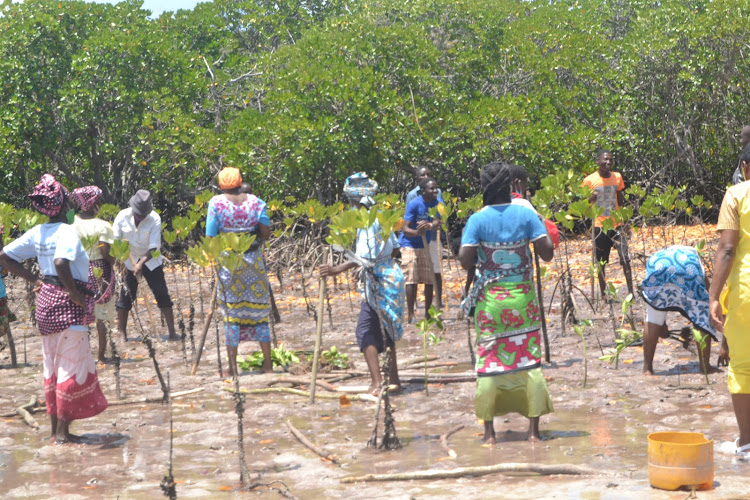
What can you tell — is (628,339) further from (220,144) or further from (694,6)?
(694,6)

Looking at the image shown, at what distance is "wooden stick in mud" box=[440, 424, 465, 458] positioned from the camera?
562 cm

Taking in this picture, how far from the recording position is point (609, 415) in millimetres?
6496

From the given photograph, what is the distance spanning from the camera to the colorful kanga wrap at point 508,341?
19.0 feet

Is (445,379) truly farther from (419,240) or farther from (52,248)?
(52,248)

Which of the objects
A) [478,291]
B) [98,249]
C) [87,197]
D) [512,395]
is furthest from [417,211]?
[512,395]

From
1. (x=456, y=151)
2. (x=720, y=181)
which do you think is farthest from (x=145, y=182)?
(x=720, y=181)

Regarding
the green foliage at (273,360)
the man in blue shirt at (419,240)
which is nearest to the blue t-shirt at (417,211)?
the man in blue shirt at (419,240)

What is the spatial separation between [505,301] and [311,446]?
5.00 ft

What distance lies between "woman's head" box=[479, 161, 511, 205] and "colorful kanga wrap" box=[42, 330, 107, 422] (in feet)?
9.39

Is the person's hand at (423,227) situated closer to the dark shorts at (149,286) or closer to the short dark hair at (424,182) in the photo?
the short dark hair at (424,182)

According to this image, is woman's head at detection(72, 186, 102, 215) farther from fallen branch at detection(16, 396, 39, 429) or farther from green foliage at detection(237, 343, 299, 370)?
green foliage at detection(237, 343, 299, 370)

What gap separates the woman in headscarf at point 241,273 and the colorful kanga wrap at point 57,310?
1870 millimetres

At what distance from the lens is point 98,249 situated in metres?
9.09

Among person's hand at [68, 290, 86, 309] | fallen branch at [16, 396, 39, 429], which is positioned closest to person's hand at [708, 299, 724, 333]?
person's hand at [68, 290, 86, 309]
